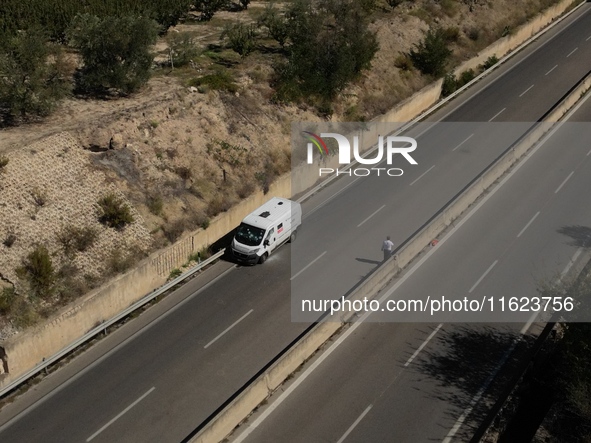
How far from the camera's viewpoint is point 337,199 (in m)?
39.2

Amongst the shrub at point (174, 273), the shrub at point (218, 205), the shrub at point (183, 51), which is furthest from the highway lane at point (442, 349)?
the shrub at point (183, 51)

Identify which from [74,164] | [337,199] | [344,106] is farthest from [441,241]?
[74,164]

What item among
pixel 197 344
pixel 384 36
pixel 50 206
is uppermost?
pixel 384 36

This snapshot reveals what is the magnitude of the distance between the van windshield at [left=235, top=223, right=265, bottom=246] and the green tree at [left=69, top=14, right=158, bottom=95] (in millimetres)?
12697

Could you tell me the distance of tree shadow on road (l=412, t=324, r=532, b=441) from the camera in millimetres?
25562

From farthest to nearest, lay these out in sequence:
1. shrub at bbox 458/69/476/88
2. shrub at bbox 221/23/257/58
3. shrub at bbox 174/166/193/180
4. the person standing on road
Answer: shrub at bbox 458/69/476/88 < shrub at bbox 221/23/257/58 < shrub at bbox 174/166/193/180 < the person standing on road

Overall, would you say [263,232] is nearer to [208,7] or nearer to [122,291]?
[122,291]

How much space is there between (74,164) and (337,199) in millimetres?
13694

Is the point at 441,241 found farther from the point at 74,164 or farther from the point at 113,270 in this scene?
the point at 74,164

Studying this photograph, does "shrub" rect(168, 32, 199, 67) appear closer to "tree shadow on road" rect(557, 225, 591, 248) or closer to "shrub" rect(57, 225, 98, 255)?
"shrub" rect(57, 225, 98, 255)

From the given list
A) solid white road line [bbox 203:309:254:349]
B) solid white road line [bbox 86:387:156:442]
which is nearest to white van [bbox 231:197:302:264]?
solid white road line [bbox 203:309:254:349]

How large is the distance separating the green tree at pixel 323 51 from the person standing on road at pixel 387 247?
15659 mm

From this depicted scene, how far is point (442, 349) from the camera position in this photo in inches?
1113

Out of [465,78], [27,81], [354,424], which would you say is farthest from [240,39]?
[354,424]
